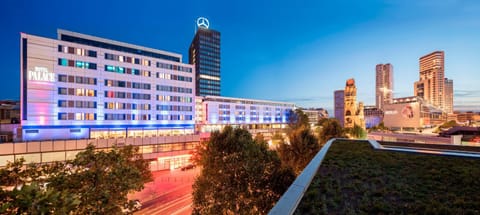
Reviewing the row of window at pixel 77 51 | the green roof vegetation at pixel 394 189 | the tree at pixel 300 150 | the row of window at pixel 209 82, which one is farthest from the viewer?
the row of window at pixel 209 82

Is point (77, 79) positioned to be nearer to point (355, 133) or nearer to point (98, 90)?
point (98, 90)

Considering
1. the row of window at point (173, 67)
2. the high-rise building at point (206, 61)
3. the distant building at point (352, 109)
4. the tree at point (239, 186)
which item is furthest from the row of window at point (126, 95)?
the high-rise building at point (206, 61)

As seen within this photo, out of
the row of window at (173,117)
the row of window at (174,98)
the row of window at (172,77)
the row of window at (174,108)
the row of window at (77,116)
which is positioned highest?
the row of window at (172,77)

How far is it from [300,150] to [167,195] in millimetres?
21363

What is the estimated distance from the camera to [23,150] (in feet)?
103

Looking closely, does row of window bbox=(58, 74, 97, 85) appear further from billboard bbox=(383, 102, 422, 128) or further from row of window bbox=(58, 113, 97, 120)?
billboard bbox=(383, 102, 422, 128)

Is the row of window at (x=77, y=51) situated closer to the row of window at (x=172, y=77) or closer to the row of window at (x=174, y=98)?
the row of window at (x=172, y=77)

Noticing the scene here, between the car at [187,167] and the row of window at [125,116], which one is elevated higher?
the row of window at [125,116]

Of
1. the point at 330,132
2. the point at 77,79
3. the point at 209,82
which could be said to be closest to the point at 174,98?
the point at 77,79

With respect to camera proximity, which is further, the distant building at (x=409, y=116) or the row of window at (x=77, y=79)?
the distant building at (x=409, y=116)

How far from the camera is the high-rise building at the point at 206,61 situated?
127875 millimetres

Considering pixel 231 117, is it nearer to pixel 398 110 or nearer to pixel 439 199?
pixel 398 110

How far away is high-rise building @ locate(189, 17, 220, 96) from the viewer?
420 feet

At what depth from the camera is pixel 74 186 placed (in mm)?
8422
